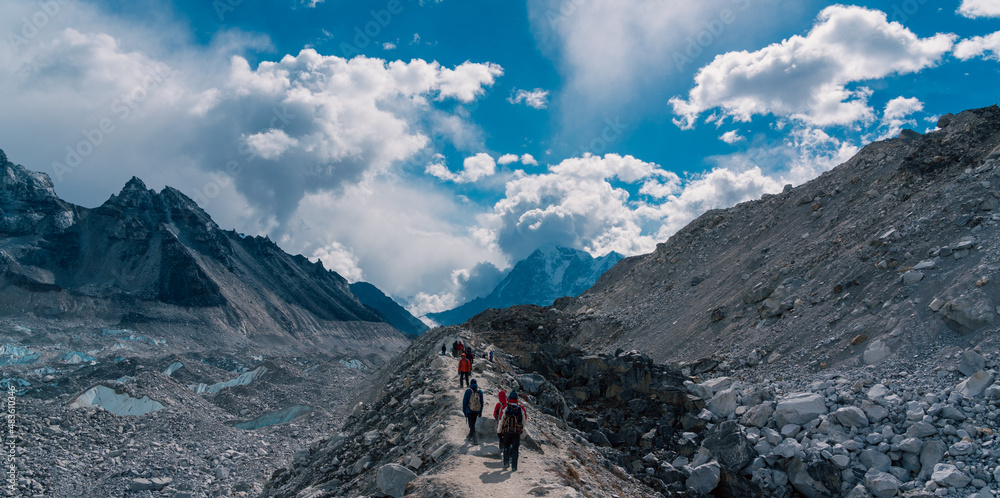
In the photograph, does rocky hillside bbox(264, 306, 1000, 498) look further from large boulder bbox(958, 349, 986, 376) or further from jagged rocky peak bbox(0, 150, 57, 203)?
jagged rocky peak bbox(0, 150, 57, 203)

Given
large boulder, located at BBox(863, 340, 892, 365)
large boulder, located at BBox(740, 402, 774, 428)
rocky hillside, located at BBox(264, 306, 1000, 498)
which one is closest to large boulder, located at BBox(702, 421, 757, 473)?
rocky hillside, located at BBox(264, 306, 1000, 498)

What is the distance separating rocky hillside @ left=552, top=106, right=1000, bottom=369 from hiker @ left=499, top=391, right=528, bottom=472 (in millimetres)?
14415

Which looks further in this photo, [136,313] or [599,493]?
[136,313]

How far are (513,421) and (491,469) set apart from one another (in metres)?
1.15

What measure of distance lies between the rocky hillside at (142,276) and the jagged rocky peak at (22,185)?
0.30 meters

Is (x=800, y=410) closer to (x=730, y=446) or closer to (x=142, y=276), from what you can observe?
(x=730, y=446)

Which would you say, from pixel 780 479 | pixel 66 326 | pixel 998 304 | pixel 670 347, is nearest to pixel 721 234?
pixel 670 347

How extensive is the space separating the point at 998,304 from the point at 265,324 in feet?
559

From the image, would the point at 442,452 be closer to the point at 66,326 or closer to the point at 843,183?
the point at 843,183

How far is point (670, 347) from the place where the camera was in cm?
3073

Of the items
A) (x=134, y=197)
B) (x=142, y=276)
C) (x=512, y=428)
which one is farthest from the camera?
(x=134, y=197)

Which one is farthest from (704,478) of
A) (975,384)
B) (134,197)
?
(134,197)

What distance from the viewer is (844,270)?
24.0 meters

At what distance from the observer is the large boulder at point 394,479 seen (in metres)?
10.5
